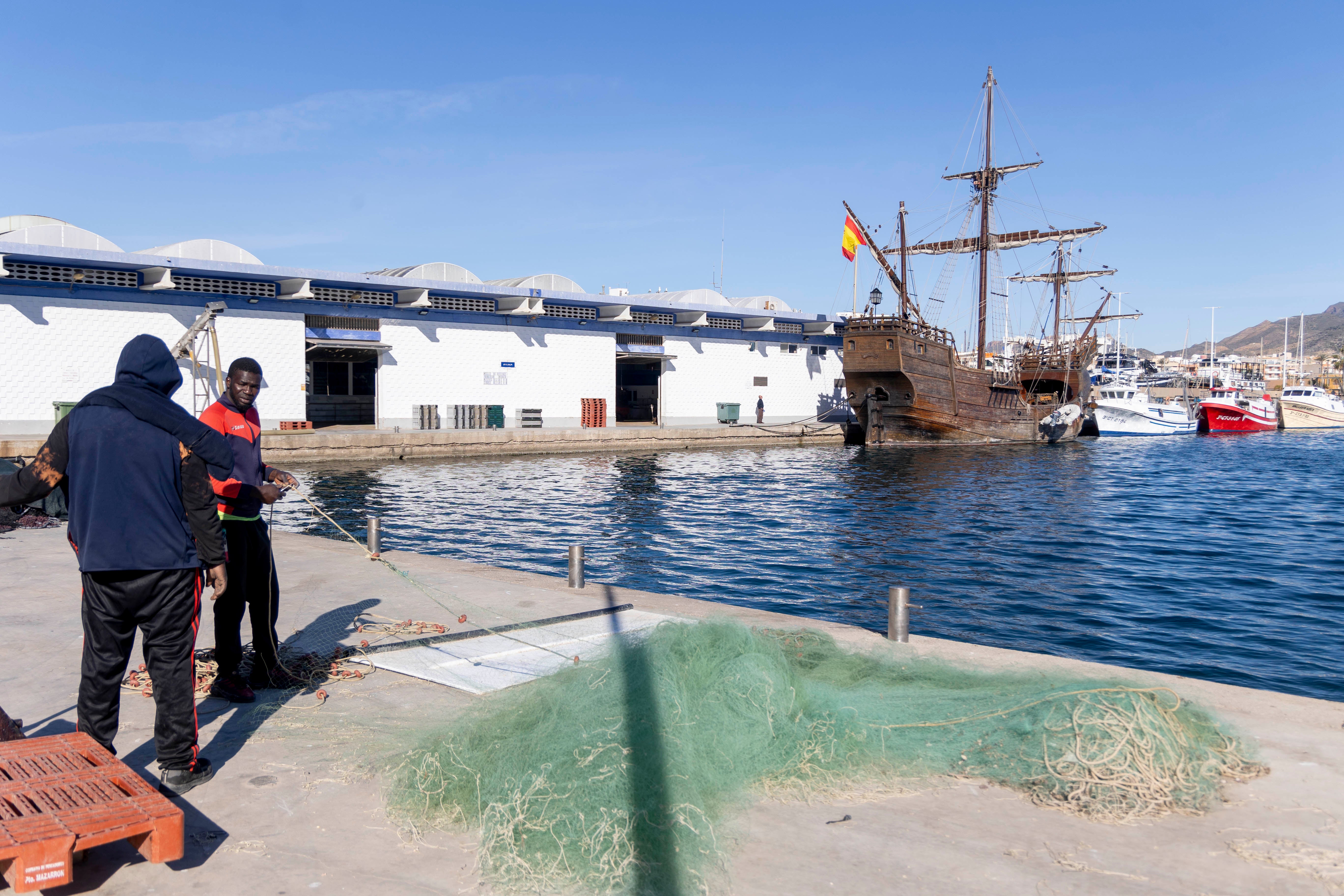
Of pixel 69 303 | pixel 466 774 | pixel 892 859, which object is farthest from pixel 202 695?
pixel 69 303

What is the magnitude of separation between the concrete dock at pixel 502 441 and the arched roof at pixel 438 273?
6859 millimetres

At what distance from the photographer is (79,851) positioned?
296 cm

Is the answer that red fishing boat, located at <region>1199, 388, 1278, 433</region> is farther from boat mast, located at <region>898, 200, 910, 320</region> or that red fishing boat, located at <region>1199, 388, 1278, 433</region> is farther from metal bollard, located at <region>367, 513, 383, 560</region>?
metal bollard, located at <region>367, 513, 383, 560</region>

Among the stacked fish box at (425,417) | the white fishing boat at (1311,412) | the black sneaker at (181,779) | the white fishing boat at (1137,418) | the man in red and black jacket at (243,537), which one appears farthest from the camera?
the white fishing boat at (1311,412)

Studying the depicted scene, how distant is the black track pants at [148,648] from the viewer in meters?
3.59

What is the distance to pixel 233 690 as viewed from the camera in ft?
16.2

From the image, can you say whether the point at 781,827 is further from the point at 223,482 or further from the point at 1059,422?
the point at 1059,422

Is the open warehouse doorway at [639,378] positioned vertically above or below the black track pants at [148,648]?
above

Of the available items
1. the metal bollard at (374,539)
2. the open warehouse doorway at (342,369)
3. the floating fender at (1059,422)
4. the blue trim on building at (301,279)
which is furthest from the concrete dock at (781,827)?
the floating fender at (1059,422)

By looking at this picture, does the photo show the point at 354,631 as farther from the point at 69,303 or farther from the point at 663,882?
the point at 69,303

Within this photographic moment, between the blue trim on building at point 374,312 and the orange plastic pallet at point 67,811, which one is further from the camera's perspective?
the blue trim on building at point 374,312

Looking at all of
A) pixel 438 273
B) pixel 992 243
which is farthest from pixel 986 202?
pixel 438 273

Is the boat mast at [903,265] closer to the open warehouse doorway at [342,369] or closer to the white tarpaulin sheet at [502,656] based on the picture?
the open warehouse doorway at [342,369]

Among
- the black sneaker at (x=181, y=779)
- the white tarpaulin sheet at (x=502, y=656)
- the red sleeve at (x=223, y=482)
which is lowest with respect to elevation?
the white tarpaulin sheet at (x=502, y=656)
